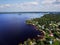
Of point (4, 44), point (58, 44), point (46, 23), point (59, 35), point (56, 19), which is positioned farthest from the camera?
point (56, 19)

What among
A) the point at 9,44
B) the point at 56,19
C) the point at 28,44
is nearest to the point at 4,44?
the point at 9,44

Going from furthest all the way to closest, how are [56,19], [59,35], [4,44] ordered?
[56,19] < [59,35] < [4,44]

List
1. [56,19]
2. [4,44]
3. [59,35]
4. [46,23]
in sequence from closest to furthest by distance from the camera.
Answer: [4,44] → [59,35] → [46,23] → [56,19]

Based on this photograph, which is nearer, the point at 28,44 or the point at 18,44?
the point at 28,44

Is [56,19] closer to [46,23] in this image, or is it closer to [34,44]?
[46,23]

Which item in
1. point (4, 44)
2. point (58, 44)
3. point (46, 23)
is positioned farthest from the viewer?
point (46, 23)

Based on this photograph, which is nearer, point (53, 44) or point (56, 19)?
point (53, 44)

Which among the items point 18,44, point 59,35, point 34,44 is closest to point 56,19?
point 59,35

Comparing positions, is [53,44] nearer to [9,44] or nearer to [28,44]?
[28,44]
